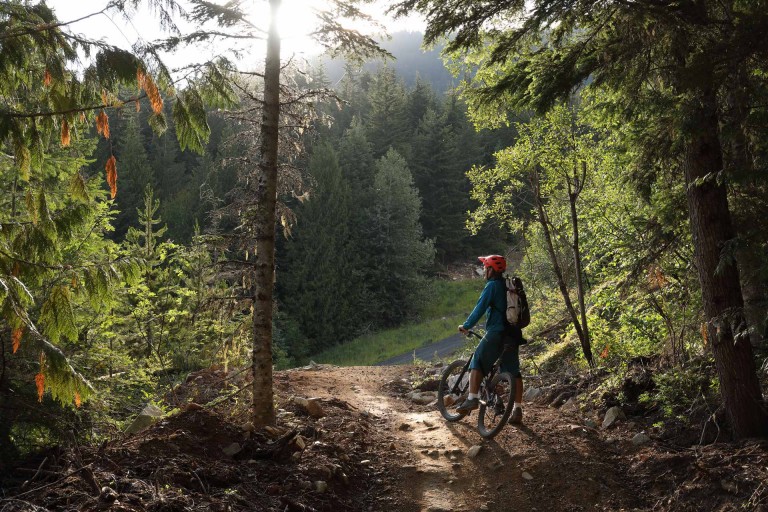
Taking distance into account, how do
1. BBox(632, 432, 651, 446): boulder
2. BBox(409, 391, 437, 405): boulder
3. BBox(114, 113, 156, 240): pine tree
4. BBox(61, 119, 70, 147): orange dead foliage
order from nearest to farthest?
1. BBox(61, 119, 70, 147): orange dead foliage
2. BBox(632, 432, 651, 446): boulder
3. BBox(409, 391, 437, 405): boulder
4. BBox(114, 113, 156, 240): pine tree

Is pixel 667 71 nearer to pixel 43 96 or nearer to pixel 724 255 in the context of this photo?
pixel 724 255

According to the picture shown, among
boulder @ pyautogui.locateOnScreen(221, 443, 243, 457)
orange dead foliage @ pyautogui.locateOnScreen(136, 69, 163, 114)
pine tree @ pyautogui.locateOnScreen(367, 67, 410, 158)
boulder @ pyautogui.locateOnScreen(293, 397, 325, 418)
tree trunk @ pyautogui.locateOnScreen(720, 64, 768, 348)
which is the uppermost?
pine tree @ pyautogui.locateOnScreen(367, 67, 410, 158)

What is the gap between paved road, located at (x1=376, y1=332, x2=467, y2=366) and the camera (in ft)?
88.6

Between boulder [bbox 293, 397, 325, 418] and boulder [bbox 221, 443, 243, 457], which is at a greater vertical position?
boulder [bbox 221, 443, 243, 457]

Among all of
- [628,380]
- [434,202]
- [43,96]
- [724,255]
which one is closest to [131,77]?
[43,96]

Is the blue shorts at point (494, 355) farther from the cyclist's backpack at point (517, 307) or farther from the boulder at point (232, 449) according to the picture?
the boulder at point (232, 449)

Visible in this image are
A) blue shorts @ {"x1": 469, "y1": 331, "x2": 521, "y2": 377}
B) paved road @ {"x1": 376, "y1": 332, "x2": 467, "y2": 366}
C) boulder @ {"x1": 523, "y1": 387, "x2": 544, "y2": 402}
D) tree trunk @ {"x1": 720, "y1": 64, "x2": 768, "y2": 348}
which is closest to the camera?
tree trunk @ {"x1": 720, "y1": 64, "x2": 768, "y2": 348}

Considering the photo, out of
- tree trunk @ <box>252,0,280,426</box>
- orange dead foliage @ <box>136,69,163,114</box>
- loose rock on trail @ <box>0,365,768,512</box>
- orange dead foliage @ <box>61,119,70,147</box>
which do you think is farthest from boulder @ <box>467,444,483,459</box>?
orange dead foliage @ <box>61,119,70,147</box>

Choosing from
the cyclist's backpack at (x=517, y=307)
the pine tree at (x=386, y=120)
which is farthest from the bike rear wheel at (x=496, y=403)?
the pine tree at (x=386, y=120)

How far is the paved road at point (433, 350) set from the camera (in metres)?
27.0

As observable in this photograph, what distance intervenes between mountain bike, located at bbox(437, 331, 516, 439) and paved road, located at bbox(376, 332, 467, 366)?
18439mm

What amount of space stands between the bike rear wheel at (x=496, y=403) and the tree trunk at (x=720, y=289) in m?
2.26

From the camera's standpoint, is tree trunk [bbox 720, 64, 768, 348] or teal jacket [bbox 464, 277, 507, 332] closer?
tree trunk [bbox 720, 64, 768, 348]

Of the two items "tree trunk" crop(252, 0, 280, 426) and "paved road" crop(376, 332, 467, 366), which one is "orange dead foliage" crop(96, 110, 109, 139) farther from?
"paved road" crop(376, 332, 467, 366)
